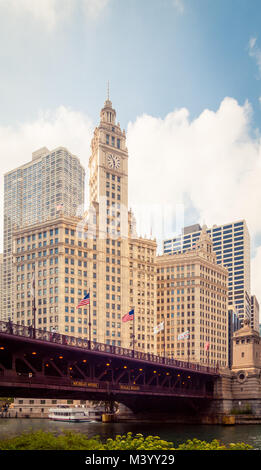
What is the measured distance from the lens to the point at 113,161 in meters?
198

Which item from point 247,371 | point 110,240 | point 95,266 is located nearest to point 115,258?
point 110,240

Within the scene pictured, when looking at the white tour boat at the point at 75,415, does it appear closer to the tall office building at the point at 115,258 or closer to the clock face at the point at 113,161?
the tall office building at the point at 115,258

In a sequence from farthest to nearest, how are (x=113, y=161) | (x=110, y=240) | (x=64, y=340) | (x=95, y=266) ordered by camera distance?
(x=113, y=161) < (x=110, y=240) < (x=95, y=266) < (x=64, y=340)

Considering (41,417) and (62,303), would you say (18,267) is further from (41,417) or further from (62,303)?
(41,417)

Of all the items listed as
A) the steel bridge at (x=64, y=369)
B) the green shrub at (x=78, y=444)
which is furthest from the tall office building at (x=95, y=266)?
the green shrub at (x=78, y=444)

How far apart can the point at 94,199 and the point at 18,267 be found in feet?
117

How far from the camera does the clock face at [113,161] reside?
196750 mm

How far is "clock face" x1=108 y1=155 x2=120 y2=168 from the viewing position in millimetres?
196750

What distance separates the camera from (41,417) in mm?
156625

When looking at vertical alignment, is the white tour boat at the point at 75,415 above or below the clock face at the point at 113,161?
below

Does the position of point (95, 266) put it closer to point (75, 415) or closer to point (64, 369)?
point (75, 415)

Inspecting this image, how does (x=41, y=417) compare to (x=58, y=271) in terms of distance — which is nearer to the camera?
(x=41, y=417)

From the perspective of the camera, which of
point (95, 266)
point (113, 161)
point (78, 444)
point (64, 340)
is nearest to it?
point (78, 444)
